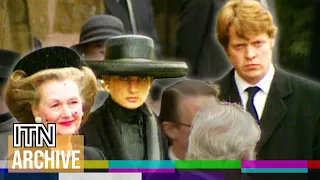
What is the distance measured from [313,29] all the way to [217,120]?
736 millimetres

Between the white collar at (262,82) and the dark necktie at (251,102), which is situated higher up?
the white collar at (262,82)

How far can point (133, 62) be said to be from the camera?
3.28 meters

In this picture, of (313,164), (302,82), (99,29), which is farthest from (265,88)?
(99,29)

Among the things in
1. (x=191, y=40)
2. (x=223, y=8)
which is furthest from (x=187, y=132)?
(x=223, y=8)

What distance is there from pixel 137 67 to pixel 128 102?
0.21m

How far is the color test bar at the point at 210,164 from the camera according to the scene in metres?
3.31

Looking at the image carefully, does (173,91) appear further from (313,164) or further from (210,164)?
(313,164)

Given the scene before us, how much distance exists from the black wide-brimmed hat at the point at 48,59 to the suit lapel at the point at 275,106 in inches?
42.0

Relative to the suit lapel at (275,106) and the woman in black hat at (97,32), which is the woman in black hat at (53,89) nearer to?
the woman in black hat at (97,32)

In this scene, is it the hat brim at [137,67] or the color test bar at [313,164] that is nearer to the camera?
the hat brim at [137,67]

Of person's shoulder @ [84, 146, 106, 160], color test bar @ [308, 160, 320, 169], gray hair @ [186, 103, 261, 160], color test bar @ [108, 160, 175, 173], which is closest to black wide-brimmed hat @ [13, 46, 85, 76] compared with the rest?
person's shoulder @ [84, 146, 106, 160]

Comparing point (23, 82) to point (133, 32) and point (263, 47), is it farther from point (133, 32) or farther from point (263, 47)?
point (263, 47)

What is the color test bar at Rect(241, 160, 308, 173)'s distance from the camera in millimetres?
3344

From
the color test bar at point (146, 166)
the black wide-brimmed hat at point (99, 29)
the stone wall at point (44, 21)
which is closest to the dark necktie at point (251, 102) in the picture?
the color test bar at point (146, 166)
